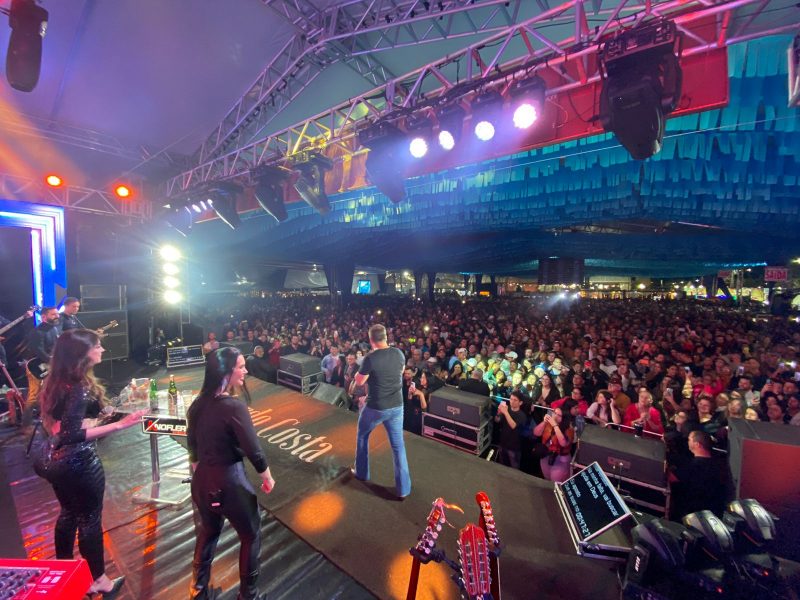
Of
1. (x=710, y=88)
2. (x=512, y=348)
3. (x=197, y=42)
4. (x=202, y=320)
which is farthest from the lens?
(x=202, y=320)

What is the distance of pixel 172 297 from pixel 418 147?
955 centimetres

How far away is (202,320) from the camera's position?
1180cm

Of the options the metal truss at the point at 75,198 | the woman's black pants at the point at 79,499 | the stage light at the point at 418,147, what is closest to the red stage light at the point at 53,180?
the metal truss at the point at 75,198

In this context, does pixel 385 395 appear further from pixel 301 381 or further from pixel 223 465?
pixel 301 381

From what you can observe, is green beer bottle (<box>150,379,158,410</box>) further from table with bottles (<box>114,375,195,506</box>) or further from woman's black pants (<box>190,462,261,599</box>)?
woman's black pants (<box>190,462,261,599</box>)

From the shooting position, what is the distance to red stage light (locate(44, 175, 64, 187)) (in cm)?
705

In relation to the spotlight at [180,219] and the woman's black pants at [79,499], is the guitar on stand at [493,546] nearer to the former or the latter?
the woman's black pants at [79,499]

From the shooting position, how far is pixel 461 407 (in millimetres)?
4750

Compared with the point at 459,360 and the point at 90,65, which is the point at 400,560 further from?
the point at 90,65

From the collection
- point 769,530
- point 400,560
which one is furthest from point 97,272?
point 769,530

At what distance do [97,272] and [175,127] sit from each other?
483 centimetres

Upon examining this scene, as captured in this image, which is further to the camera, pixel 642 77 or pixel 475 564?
pixel 642 77

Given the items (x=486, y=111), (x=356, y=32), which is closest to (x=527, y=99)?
(x=486, y=111)

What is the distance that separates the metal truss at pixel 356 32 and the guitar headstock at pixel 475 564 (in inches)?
186
